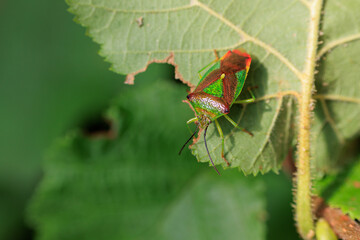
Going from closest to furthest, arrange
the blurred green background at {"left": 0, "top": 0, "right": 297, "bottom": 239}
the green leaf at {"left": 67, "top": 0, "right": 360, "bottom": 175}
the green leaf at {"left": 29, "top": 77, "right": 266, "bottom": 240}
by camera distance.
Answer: the green leaf at {"left": 67, "top": 0, "right": 360, "bottom": 175} → the green leaf at {"left": 29, "top": 77, "right": 266, "bottom": 240} → the blurred green background at {"left": 0, "top": 0, "right": 297, "bottom": 239}

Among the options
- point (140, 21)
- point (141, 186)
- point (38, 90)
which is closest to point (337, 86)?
point (140, 21)

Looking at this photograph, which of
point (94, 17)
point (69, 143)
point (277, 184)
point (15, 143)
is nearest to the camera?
point (94, 17)

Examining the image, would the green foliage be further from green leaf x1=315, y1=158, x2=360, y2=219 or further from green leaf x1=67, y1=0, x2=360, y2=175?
green leaf x1=67, y1=0, x2=360, y2=175

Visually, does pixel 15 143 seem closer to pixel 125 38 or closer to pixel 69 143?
pixel 69 143

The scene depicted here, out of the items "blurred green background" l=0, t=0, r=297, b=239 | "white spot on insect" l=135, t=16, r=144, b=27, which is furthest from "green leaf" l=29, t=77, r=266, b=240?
"white spot on insect" l=135, t=16, r=144, b=27

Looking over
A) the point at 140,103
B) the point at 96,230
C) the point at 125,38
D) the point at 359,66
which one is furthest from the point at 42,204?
the point at 359,66

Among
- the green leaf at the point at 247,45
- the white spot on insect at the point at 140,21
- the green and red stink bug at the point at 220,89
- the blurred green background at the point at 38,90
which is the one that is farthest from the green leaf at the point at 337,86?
the blurred green background at the point at 38,90

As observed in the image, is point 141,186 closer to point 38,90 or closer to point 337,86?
point 337,86
